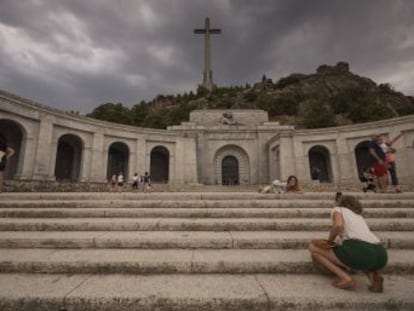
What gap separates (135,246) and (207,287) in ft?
5.34

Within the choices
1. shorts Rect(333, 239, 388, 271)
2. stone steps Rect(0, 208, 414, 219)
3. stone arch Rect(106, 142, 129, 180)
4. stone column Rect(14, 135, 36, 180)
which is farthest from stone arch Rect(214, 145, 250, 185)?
shorts Rect(333, 239, 388, 271)

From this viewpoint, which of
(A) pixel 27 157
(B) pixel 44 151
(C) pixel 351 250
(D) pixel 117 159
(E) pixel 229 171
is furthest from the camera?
(E) pixel 229 171

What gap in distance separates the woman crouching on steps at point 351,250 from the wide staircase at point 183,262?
17cm

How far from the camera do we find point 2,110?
556 inches

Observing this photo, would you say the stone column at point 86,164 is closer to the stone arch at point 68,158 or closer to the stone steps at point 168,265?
the stone arch at point 68,158

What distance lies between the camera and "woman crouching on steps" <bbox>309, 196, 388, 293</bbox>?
2.46 meters

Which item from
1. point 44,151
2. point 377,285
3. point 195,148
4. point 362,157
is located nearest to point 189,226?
point 377,285

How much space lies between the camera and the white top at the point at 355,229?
2.60 meters

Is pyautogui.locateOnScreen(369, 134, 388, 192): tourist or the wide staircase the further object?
pyautogui.locateOnScreen(369, 134, 388, 192): tourist

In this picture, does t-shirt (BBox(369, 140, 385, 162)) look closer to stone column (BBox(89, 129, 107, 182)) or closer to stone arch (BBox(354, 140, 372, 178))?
stone arch (BBox(354, 140, 372, 178))

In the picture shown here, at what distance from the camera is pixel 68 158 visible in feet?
70.3

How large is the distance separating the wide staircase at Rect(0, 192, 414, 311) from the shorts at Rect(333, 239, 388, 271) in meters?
0.29

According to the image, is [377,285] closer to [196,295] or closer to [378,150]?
[196,295]

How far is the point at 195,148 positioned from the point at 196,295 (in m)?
21.6
